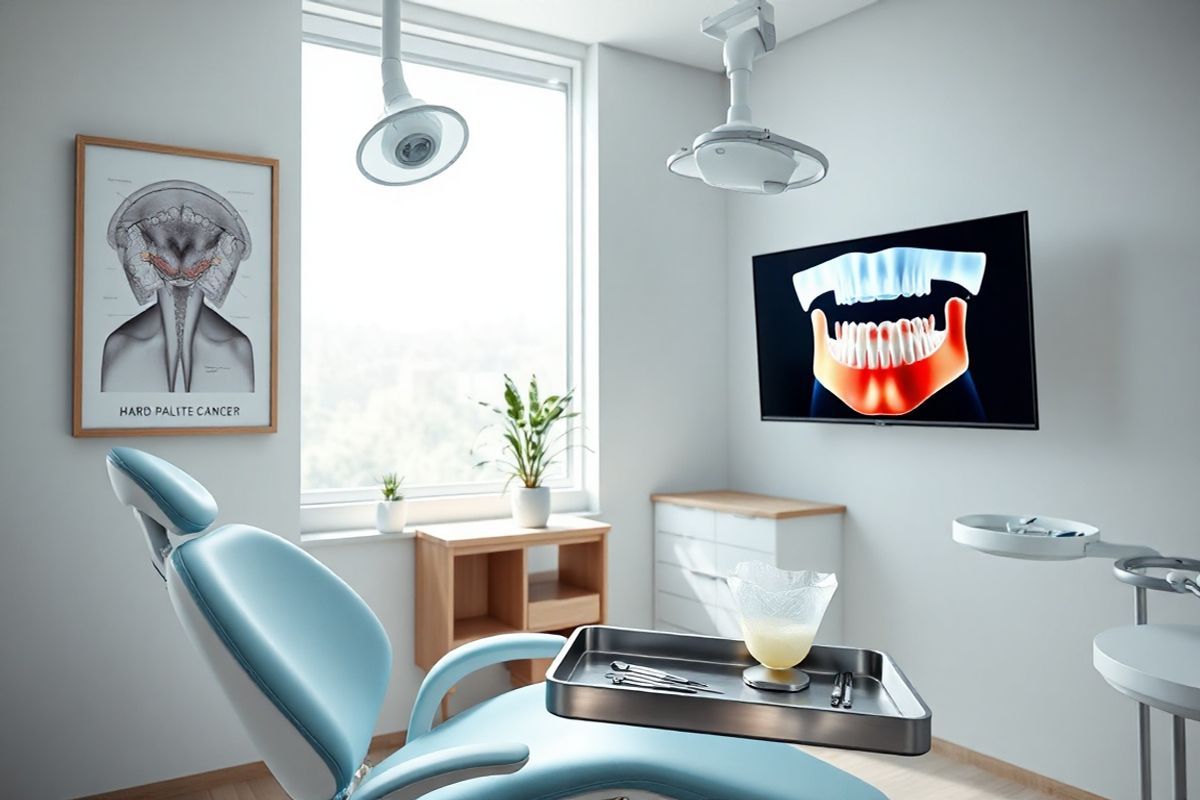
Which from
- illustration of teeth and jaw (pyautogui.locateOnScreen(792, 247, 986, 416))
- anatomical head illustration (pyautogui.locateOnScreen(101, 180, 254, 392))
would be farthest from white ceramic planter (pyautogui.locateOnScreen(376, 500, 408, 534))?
illustration of teeth and jaw (pyautogui.locateOnScreen(792, 247, 986, 416))

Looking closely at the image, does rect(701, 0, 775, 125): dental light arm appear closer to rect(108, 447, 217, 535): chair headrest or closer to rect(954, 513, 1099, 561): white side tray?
rect(954, 513, 1099, 561): white side tray

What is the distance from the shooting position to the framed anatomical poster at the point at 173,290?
2.72 meters

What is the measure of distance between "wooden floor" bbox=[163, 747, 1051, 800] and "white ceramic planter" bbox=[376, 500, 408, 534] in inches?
31.1

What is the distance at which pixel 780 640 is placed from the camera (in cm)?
162

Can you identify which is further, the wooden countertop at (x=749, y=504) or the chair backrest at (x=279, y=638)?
the wooden countertop at (x=749, y=504)

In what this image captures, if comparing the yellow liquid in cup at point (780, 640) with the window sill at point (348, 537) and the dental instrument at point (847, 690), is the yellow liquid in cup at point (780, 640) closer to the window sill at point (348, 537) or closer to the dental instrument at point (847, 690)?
the dental instrument at point (847, 690)

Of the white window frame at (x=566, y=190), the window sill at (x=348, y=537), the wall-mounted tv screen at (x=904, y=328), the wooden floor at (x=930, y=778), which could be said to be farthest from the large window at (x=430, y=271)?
the wooden floor at (x=930, y=778)

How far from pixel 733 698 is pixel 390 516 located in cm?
199

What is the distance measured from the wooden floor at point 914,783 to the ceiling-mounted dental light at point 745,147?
1.94 metres

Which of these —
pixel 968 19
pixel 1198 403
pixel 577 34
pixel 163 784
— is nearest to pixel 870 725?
pixel 1198 403

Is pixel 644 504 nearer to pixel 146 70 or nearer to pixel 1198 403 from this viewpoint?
pixel 1198 403

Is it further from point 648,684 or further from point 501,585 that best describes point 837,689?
point 501,585

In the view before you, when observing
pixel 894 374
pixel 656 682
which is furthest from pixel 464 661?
pixel 894 374

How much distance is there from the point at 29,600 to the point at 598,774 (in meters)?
1.99
